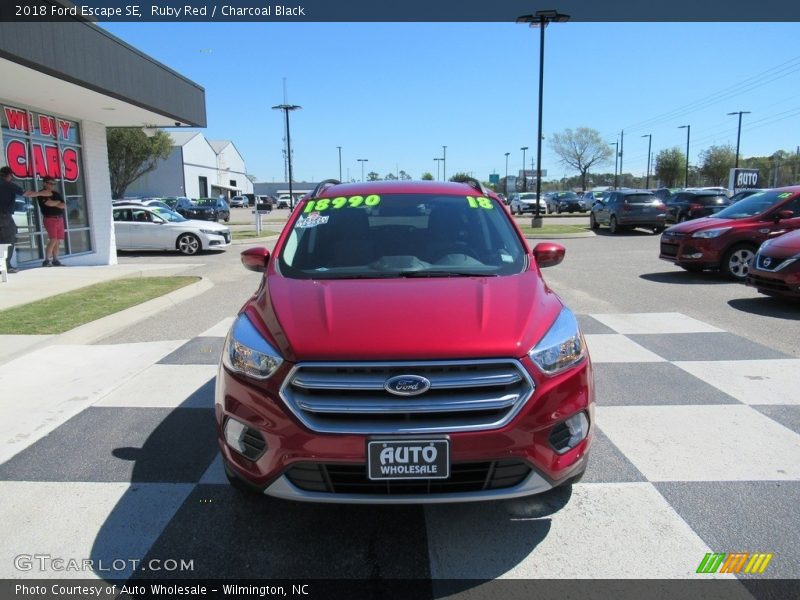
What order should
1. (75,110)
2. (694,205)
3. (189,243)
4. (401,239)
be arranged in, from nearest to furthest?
(401,239) → (75,110) → (189,243) → (694,205)

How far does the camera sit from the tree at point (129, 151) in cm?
4769

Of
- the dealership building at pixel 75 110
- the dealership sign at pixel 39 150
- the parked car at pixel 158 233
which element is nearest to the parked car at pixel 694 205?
the parked car at pixel 158 233

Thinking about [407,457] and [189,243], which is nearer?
[407,457]

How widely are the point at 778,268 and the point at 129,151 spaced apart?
50.6 m

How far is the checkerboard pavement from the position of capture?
108 inches

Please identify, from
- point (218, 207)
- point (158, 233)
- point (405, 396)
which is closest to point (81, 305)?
point (405, 396)

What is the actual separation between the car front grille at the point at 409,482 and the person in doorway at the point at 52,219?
12629 millimetres

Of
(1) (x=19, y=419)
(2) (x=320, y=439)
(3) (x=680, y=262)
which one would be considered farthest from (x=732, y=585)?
(3) (x=680, y=262)

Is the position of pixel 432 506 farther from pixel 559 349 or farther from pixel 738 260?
pixel 738 260

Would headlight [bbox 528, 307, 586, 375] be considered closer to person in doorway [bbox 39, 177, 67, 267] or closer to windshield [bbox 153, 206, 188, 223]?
person in doorway [bbox 39, 177, 67, 267]

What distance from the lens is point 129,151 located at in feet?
160

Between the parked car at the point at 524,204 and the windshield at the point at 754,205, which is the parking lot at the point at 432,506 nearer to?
the windshield at the point at 754,205

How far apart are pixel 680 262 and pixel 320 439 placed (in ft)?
34.8

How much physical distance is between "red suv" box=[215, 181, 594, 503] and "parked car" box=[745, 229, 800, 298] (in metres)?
6.50
